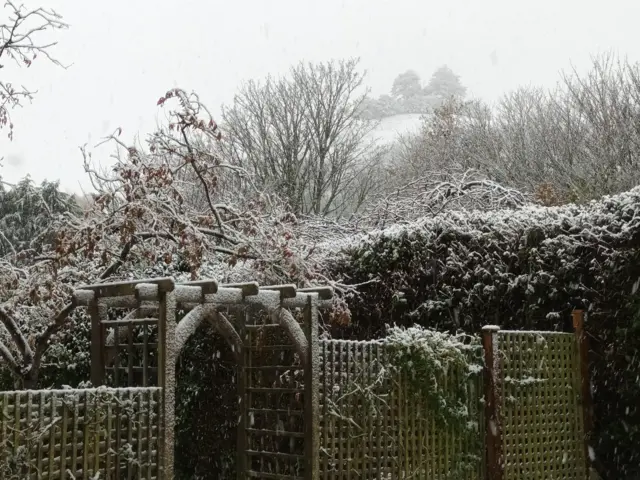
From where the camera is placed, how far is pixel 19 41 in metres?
6.72

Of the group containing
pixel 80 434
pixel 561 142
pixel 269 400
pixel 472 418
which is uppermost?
pixel 561 142

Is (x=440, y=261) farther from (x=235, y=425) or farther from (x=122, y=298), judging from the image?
(x=122, y=298)

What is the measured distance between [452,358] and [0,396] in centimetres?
343

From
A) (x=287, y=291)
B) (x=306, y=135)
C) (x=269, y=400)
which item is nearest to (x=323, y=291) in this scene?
(x=287, y=291)

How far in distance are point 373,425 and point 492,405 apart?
1.04 meters

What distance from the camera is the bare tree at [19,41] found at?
6.57 m

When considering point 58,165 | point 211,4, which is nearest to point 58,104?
point 58,165

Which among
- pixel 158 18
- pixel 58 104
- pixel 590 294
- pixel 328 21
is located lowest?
pixel 590 294

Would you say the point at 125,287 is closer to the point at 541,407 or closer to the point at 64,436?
the point at 64,436

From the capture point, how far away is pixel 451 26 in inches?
2350

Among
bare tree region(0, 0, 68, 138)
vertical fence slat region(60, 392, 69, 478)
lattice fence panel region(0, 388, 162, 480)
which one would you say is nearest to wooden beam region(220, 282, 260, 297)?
lattice fence panel region(0, 388, 162, 480)

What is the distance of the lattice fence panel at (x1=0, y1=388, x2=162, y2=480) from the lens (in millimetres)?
4113

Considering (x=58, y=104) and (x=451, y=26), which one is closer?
(x=58, y=104)

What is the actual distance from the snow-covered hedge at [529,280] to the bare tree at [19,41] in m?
3.72
